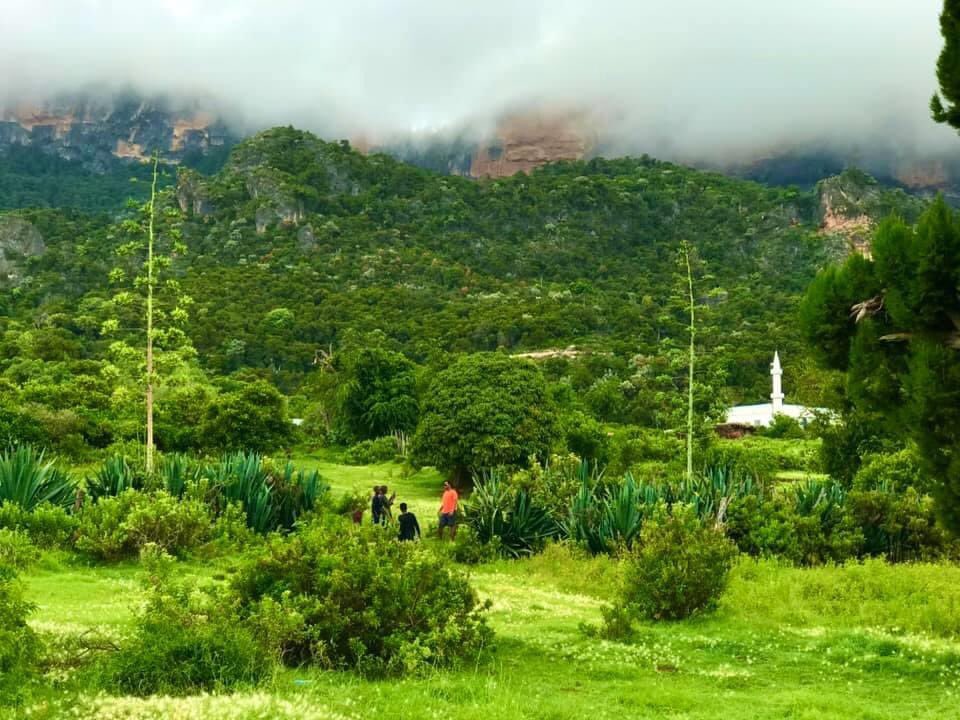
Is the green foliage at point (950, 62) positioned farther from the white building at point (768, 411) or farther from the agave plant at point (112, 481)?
the white building at point (768, 411)

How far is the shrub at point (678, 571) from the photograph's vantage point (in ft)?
29.9

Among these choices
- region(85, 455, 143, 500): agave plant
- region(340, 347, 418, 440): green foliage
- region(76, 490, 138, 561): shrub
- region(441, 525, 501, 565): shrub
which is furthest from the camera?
region(340, 347, 418, 440): green foliage

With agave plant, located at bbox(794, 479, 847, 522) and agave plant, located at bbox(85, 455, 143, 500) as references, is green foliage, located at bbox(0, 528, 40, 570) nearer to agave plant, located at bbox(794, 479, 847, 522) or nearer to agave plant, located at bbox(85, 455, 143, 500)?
agave plant, located at bbox(85, 455, 143, 500)

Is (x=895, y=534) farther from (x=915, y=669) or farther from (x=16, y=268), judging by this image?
(x=16, y=268)

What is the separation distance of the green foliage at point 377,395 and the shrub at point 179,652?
26.2m

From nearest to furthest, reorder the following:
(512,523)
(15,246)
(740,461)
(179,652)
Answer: (179,652)
(512,523)
(740,461)
(15,246)

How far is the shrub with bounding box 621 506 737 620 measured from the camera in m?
9.11

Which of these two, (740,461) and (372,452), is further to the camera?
(372,452)

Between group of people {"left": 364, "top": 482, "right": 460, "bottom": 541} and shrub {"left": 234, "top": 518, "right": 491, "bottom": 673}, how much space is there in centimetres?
457

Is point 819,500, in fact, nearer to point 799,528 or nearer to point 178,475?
point 799,528

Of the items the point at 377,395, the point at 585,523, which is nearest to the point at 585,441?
the point at 377,395

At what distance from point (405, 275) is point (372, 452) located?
54864 mm

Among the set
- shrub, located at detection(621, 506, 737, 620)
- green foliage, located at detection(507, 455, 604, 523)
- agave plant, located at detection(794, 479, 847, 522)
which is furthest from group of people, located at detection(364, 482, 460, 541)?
agave plant, located at detection(794, 479, 847, 522)

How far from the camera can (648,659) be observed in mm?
7215
